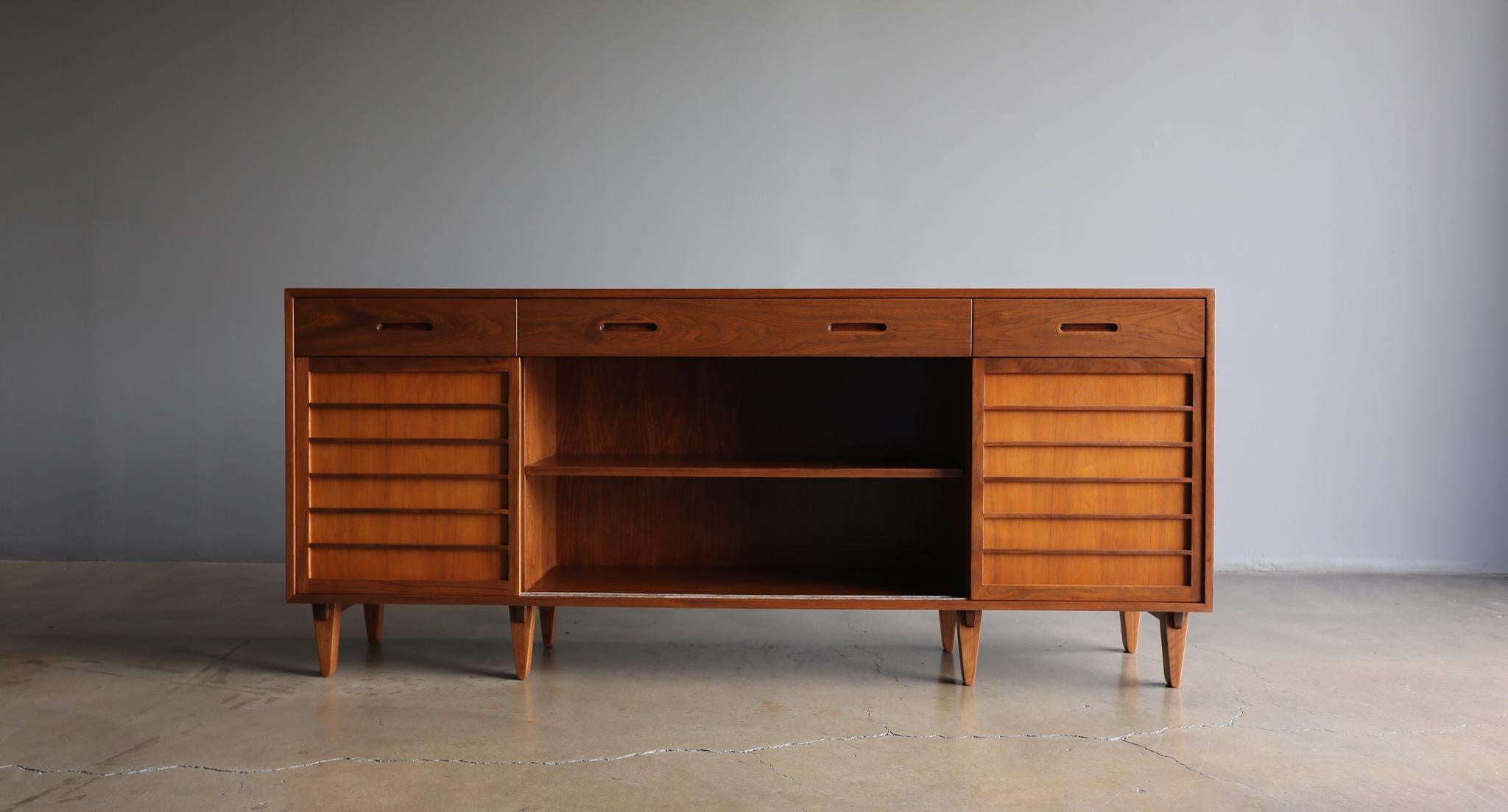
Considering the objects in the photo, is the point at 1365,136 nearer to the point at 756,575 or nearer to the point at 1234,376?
the point at 1234,376

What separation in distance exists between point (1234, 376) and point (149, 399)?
411 cm

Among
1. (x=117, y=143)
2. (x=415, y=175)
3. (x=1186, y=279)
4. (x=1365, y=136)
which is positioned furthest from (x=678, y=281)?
(x=1365, y=136)

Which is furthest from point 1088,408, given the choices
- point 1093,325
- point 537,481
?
point 537,481

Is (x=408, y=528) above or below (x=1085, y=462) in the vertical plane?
below

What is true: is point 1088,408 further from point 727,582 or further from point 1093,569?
point 727,582

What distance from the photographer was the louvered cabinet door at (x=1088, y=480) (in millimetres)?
2324

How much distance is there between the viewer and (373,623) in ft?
8.97

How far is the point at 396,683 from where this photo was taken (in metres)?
2.41

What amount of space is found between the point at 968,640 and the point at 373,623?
156 centimetres

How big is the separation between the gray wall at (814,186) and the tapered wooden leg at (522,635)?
1.71 meters

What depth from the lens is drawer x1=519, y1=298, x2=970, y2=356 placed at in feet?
7.64

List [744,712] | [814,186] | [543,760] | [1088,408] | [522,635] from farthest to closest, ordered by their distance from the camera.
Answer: [814,186] < [522,635] < [1088,408] < [744,712] < [543,760]

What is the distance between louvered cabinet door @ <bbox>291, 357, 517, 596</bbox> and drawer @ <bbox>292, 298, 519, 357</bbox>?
0.03 metres

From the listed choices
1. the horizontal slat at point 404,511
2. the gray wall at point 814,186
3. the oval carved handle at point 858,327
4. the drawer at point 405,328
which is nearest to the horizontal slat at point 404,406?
the drawer at point 405,328
